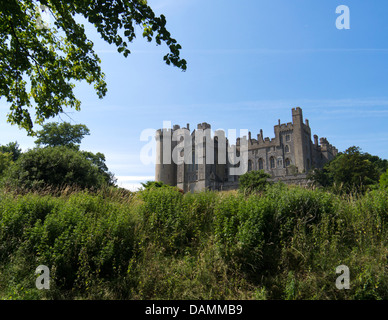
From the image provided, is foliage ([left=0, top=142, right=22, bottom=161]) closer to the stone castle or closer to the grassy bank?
the stone castle

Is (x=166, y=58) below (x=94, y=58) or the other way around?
below

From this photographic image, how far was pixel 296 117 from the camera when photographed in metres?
59.8

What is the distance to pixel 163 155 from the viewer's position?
184 feet

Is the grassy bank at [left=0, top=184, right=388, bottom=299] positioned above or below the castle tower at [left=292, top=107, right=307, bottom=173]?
below

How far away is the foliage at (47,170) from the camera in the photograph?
1339 centimetres

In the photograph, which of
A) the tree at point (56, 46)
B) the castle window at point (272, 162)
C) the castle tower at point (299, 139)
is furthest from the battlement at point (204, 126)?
the tree at point (56, 46)

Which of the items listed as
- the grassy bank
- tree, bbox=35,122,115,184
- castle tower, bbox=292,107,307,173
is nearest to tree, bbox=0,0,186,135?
the grassy bank

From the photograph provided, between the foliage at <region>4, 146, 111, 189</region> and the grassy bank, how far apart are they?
6.37 meters

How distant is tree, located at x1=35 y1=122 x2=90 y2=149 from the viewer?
38.0 m

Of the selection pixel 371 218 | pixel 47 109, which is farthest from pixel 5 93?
pixel 371 218

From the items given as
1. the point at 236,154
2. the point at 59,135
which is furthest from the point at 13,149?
the point at 236,154

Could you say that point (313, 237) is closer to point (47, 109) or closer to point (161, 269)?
point (161, 269)
